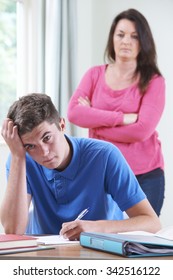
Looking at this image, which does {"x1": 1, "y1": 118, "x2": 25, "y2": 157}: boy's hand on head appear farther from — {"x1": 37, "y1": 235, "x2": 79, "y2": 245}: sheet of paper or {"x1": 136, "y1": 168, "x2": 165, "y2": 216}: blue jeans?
{"x1": 136, "y1": 168, "x2": 165, "y2": 216}: blue jeans

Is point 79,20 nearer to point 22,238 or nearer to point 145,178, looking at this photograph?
point 145,178

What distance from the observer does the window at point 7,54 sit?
4137 millimetres

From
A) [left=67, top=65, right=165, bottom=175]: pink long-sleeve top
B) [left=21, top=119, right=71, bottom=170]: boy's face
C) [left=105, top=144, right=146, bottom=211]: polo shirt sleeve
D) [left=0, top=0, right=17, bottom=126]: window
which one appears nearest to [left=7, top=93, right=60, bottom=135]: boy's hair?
[left=21, top=119, right=71, bottom=170]: boy's face

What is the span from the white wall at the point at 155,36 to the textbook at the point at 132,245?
326 cm

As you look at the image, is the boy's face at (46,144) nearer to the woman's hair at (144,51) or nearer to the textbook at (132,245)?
the textbook at (132,245)

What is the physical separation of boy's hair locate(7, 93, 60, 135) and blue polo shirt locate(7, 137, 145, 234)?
7.2 inches

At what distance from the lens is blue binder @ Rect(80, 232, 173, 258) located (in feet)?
4.48

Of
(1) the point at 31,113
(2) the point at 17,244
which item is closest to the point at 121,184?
(1) the point at 31,113

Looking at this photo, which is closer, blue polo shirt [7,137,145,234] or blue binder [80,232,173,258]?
blue binder [80,232,173,258]

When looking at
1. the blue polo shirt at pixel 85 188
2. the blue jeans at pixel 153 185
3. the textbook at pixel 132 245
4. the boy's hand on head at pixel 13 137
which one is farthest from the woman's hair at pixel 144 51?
the textbook at pixel 132 245

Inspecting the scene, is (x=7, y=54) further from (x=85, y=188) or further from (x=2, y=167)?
(x=85, y=188)

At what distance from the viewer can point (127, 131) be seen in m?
3.04

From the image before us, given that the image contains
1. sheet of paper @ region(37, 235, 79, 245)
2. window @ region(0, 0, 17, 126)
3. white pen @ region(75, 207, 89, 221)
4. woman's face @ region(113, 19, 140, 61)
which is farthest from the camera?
window @ region(0, 0, 17, 126)

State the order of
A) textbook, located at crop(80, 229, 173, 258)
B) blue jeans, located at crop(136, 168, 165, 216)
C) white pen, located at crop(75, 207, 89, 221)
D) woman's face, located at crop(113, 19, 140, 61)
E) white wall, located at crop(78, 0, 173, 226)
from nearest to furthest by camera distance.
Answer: textbook, located at crop(80, 229, 173, 258), white pen, located at crop(75, 207, 89, 221), blue jeans, located at crop(136, 168, 165, 216), woman's face, located at crop(113, 19, 140, 61), white wall, located at crop(78, 0, 173, 226)
